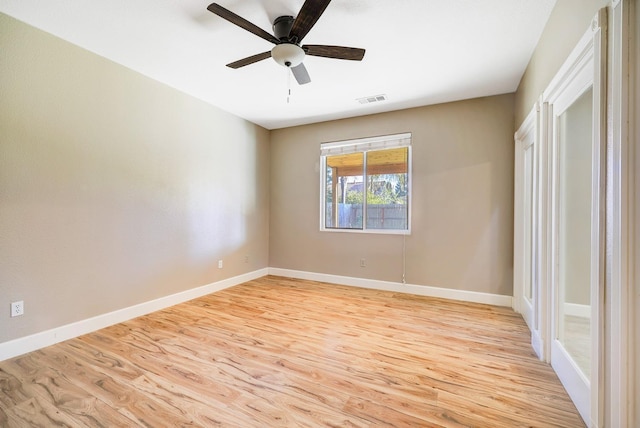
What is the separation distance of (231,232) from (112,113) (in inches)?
82.7

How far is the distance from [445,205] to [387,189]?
85 centimetres

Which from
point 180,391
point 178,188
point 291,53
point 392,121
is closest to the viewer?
point 180,391

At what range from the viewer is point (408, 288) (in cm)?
386

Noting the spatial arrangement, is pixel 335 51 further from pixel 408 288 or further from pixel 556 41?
pixel 408 288

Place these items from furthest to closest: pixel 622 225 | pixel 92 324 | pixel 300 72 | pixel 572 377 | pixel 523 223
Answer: pixel 523 223
pixel 92 324
pixel 300 72
pixel 572 377
pixel 622 225

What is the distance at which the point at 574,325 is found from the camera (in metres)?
1.79

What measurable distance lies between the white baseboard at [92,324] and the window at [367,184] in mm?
2150

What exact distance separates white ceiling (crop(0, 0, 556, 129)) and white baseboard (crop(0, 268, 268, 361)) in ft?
8.30

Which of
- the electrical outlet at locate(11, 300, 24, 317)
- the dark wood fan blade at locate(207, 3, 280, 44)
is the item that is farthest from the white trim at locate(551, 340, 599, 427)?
the electrical outlet at locate(11, 300, 24, 317)

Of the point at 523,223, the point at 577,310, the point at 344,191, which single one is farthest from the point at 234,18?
the point at 523,223

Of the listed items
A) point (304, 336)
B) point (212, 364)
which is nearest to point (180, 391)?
point (212, 364)

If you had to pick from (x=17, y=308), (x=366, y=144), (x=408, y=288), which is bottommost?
(x=408, y=288)

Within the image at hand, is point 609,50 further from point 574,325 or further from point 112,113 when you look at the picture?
point 112,113

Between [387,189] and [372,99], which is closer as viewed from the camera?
[372,99]
